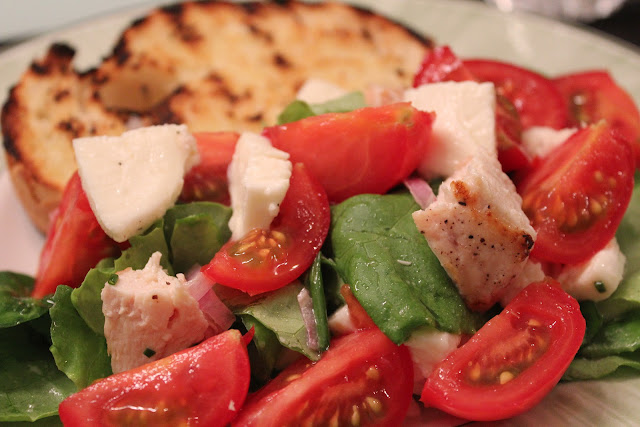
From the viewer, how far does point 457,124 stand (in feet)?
6.77

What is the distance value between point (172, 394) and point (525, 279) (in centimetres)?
114

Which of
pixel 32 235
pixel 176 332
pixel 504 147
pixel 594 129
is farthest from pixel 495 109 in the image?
pixel 32 235

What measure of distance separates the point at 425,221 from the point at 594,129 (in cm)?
86

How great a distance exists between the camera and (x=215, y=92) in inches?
119

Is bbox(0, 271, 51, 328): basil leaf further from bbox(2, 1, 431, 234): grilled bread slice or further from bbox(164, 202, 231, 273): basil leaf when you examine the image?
bbox(2, 1, 431, 234): grilled bread slice

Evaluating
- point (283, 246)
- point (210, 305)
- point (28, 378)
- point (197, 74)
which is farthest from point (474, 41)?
point (28, 378)

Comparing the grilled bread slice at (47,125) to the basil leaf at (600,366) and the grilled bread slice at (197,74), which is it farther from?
the basil leaf at (600,366)

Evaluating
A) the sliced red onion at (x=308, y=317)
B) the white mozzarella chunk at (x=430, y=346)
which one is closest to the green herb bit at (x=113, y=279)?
the sliced red onion at (x=308, y=317)

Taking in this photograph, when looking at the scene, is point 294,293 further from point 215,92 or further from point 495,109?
point 215,92

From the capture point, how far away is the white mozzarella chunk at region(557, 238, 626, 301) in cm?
188

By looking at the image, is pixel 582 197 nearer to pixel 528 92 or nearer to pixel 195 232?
pixel 528 92

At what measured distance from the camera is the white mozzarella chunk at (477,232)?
168 cm

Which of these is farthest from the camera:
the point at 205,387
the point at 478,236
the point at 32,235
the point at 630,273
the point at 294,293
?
the point at 32,235

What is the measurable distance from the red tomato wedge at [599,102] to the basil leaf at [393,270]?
1374 mm
